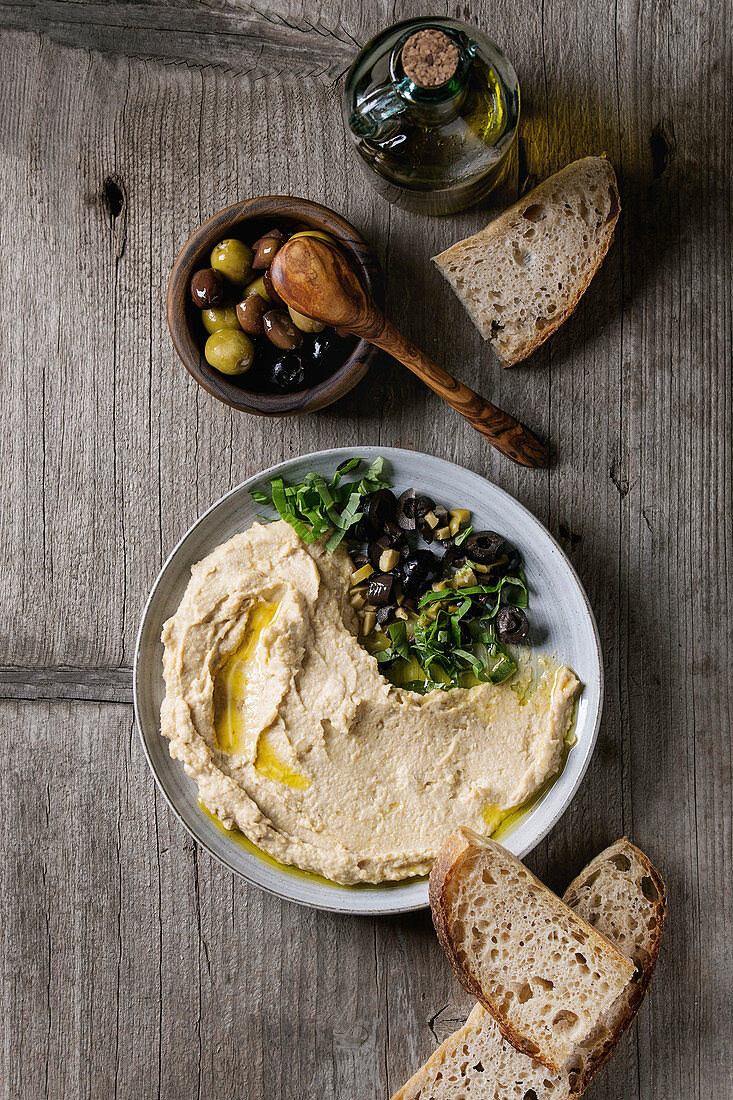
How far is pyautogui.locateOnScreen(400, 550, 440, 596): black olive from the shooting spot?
5.55ft

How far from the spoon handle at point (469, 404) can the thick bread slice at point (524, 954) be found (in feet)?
2.63

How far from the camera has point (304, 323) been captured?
1.61 m

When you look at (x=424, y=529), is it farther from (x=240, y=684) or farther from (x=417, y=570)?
(x=240, y=684)

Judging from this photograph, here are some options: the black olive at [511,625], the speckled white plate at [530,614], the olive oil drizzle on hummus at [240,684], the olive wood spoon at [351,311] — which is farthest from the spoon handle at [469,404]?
the olive oil drizzle on hummus at [240,684]

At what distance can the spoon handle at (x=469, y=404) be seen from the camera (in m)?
1.60

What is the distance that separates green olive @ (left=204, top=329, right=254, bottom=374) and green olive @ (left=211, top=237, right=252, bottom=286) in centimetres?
12

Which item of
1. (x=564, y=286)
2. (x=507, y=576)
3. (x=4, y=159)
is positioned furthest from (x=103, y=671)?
(x=564, y=286)

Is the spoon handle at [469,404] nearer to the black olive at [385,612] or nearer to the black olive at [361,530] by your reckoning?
the black olive at [361,530]

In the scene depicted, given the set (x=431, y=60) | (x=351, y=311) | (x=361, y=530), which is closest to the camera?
(x=431, y=60)

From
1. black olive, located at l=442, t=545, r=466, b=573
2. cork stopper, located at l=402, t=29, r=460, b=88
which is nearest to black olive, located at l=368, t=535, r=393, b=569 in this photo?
black olive, located at l=442, t=545, r=466, b=573

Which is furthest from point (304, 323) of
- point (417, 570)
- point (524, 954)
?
point (524, 954)

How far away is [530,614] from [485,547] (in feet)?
0.61

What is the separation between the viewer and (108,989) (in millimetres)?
1886

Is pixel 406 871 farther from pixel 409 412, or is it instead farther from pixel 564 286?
pixel 564 286
